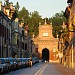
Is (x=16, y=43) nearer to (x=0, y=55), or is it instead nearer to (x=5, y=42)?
(x=5, y=42)

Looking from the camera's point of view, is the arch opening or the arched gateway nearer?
the arched gateway

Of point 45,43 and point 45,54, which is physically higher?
point 45,43

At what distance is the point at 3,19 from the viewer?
93.6 meters

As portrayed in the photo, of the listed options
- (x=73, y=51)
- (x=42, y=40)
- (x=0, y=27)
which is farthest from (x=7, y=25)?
(x=42, y=40)

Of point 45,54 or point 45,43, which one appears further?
point 45,54

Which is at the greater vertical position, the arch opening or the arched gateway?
the arched gateway

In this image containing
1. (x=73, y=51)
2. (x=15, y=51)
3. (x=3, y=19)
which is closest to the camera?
(x=73, y=51)

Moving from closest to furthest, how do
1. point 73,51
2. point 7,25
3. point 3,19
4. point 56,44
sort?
point 73,51 → point 3,19 → point 7,25 → point 56,44

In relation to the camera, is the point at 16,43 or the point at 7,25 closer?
the point at 7,25

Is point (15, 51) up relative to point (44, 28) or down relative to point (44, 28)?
down

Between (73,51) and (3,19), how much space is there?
17.5m

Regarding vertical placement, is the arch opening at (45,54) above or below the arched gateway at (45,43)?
below

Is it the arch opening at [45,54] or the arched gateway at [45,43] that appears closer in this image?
the arched gateway at [45,43]

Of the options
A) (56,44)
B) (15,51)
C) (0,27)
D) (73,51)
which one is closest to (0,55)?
(0,27)
